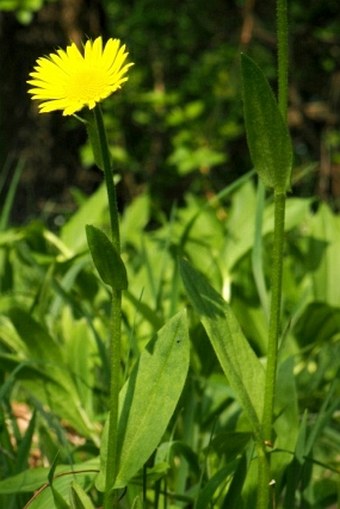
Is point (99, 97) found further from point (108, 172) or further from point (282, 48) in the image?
point (282, 48)

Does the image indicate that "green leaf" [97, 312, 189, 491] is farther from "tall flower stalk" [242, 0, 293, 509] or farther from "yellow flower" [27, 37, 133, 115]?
"yellow flower" [27, 37, 133, 115]

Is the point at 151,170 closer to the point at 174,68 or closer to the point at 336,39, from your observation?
the point at 174,68

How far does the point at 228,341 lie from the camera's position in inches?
44.6

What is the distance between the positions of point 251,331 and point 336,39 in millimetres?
3667

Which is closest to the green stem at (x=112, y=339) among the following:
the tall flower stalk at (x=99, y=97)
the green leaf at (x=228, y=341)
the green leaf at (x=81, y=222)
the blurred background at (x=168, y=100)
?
the tall flower stalk at (x=99, y=97)

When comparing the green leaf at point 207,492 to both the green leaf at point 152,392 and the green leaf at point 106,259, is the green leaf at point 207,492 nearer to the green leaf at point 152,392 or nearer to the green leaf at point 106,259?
the green leaf at point 152,392

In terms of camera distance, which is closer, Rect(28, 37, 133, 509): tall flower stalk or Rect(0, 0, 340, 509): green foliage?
Rect(28, 37, 133, 509): tall flower stalk

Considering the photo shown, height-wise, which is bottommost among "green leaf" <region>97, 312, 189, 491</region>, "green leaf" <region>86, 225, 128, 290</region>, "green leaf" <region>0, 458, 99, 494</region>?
"green leaf" <region>0, 458, 99, 494</region>

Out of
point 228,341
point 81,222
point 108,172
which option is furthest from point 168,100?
point 108,172

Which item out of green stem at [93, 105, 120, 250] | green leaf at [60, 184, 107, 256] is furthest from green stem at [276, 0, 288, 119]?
green leaf at [60, 184, 107, 256]

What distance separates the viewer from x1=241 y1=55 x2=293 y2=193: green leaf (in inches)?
40.4

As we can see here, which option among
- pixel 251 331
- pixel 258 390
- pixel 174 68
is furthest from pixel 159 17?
pixel 258 390

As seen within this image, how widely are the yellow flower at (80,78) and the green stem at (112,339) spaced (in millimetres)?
37

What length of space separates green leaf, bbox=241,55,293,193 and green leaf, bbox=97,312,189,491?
0.18 metres
